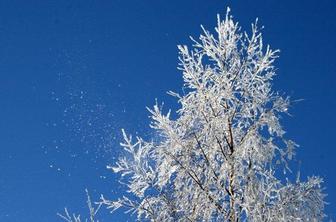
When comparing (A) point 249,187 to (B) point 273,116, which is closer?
(A) point 249,187

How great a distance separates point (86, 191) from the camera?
27.4ft

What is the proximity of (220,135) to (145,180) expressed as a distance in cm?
152

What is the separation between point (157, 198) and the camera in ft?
27.9

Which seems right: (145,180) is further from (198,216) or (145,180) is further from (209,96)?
(209,96)

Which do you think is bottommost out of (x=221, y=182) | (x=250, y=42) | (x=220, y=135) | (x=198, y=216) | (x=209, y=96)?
(x=198, y=216)

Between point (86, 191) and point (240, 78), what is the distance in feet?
10.8

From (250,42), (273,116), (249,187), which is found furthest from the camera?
(250,42)

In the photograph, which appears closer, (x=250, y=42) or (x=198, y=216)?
(x=198, y=216)

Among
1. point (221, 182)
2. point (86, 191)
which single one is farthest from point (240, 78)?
point (86, 191)

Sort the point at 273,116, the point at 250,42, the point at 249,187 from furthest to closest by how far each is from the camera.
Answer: the point at 250,42 → the point at 273,116 → the point at 249,187

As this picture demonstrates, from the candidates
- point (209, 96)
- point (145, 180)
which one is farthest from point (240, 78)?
point (145, 180)

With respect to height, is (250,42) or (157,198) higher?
(250,42)

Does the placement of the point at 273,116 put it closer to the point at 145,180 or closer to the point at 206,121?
the point at 206,121

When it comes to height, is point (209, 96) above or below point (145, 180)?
above
